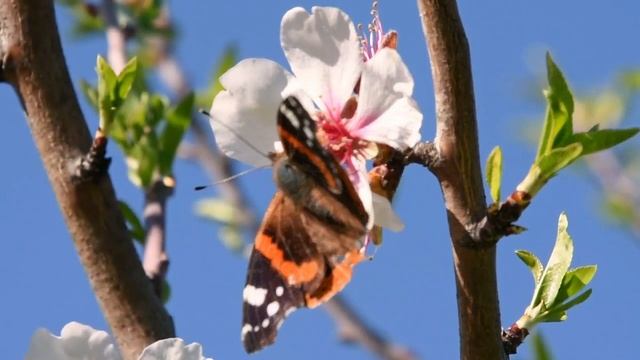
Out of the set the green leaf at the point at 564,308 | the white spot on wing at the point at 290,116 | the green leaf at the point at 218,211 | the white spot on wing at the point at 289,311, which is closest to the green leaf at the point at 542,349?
the green leaf at the point at 564,308

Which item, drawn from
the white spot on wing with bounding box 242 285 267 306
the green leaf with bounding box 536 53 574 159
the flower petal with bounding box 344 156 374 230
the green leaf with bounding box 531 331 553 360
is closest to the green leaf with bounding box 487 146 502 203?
the green leaf with bounding box 536 53 574 159

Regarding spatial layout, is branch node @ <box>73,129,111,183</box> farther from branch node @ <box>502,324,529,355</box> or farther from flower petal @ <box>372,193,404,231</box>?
branch node @ <box>502,324,529,355</box>

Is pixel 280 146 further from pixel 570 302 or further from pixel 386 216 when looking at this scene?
pixel 570 302

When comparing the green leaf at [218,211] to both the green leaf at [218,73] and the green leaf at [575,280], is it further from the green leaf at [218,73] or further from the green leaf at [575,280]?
the green leaf at [575,280]

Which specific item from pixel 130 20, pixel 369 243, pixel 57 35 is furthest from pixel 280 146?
pixel 130 20

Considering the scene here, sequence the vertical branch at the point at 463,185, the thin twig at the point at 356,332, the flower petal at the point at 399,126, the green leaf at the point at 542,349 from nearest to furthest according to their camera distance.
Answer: the vertical branch at the point at 463,185
the flower petal at the point at 399,126
the green leaf at the point at 542,349
the thin twig at the point at 356,332
